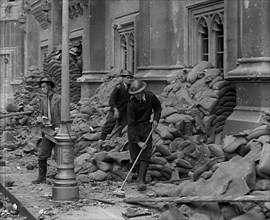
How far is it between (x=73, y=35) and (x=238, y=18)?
12905 mm

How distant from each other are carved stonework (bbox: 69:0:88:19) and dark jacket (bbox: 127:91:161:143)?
1158cm

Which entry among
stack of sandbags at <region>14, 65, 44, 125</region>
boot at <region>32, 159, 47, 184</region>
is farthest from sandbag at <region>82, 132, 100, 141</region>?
stack of sandbags at <region>14, 65, 44, 125</region>

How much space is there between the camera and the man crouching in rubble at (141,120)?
34.1 feet

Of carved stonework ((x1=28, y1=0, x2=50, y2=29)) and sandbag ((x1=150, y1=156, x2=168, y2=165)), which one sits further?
carved stonework ((x1=28, y1=0, x2=50, y2=29))

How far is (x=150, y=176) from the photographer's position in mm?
11164

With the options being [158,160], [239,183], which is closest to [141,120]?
[158,160]

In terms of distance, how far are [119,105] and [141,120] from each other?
123 inches

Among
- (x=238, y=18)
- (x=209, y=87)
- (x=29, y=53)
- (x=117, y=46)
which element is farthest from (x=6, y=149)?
(x=29, y=53)

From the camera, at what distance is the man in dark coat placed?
44.0 ft

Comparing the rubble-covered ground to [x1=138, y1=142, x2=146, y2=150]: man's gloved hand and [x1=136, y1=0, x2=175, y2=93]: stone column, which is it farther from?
[x1=136, y1=0, x2=175, y2=93]: stone column

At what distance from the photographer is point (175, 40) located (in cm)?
1547

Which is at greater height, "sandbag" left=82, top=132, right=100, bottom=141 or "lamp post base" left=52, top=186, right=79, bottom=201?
"sandbag" left=82, top=132, right=100, bottom=141

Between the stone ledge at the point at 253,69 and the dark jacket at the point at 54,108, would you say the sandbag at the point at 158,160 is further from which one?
the stone ledge at the point at 253,69

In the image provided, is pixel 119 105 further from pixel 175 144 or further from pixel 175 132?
pixel 175 144
